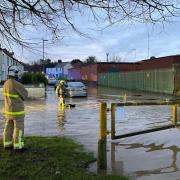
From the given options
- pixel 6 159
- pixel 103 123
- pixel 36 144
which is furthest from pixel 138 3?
pixel 36 144

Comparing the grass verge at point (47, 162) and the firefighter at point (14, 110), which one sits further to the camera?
the firefighter at point (14, 110)

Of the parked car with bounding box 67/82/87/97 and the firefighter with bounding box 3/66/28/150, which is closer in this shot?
the firefighter with bounding box 3/66/28/150

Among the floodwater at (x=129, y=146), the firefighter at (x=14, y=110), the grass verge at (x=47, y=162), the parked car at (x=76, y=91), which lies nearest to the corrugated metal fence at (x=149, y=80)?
the parked car at (x=76, y=91)

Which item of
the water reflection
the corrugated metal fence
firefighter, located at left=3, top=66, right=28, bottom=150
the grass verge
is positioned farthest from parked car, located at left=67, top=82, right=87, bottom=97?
firefighter, located at left=3, top=66, right=28, bottom=150

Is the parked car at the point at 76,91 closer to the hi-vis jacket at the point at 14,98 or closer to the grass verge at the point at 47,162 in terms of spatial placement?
the grass verge at the point at 47,162

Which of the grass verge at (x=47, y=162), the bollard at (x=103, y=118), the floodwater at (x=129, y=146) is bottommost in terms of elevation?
the floodwater at (x=129, y=146)

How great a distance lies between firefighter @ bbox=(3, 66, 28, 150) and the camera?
31.8 ft

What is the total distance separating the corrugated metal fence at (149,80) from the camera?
43.9 m

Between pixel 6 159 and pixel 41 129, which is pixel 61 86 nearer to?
pixel 41 129

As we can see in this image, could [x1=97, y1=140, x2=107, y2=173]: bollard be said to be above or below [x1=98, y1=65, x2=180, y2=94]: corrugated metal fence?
below

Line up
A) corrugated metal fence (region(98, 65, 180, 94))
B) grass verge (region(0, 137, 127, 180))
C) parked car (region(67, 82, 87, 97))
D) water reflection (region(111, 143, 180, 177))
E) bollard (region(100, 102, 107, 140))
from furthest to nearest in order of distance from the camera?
1. corrugated metal fence (region(98, 65, 180, 94))
2. parked car (region(67, 82, 87, 97))
3. bollard (region(100, 102, 107, 140))
4. water reflection (region(111, 143, 180, 177))
5. grass verge (region(0, 137, 127, 180))

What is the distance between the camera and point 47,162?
9023mm

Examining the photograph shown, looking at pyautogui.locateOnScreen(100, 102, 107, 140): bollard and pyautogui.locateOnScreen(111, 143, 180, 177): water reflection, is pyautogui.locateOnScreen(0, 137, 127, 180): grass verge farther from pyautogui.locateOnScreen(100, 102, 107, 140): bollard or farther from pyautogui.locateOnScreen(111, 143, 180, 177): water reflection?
pyautogui.locateOnScreen(100, 102, 107, 140): bollard

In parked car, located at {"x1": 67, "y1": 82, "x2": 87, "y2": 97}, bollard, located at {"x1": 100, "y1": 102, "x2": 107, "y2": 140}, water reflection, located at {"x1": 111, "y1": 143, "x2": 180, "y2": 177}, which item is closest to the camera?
water reflection, located at {"x1": 111, "y1": 143, "x2": 180, "y2": 177}
